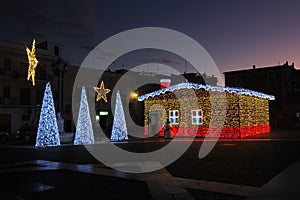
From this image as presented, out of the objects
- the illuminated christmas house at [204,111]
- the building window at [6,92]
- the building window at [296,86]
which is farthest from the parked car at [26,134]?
the building window at [296,86]

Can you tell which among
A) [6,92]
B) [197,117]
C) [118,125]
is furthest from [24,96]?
[197,117]

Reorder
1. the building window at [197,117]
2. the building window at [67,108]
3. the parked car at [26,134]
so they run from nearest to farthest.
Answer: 1. the building window at [197,117]
2. the parked car at [26,134]
3. the building window at [67,108]

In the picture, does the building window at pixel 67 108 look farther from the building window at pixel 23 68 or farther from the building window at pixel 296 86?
the building window at pixel 296 86

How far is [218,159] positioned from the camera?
10.9m

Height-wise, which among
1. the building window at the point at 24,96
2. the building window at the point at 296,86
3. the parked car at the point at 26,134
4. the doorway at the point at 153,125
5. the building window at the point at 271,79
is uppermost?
the building window at the point at 271,79

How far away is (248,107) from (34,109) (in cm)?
2427

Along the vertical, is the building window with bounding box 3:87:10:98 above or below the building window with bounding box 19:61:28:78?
below

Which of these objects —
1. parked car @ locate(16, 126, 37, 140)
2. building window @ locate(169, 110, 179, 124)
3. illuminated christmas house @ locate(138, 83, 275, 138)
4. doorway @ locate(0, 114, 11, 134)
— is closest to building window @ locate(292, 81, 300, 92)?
illuminated christmas house @ locate(138, 83, 275, 138)

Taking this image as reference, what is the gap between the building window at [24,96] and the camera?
33559 mm

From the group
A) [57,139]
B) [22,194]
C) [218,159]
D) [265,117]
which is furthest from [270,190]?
[265,117]

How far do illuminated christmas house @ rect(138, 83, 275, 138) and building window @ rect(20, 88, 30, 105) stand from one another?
16.7 meters

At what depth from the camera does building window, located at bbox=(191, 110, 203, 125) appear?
2191 centimetres

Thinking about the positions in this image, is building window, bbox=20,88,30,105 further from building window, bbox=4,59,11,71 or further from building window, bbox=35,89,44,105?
building window, bbox=4,59,11,71

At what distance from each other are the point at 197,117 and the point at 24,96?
21.6 meters
